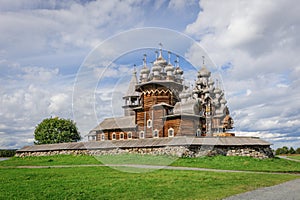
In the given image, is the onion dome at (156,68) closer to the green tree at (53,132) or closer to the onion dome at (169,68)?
the onion dome at (169,68)

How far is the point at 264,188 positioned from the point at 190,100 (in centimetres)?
2549

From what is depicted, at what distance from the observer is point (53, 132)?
5825 centimetres

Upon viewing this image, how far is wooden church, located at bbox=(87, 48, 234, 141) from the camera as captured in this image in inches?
1452

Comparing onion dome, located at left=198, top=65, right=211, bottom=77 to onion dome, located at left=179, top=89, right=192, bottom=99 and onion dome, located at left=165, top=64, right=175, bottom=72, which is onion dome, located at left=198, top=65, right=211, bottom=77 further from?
onion dome, located at left=165, top=64, right=175, bottom=72

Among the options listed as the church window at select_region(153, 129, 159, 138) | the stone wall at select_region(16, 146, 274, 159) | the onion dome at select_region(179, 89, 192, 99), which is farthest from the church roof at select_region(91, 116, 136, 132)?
the stone wall at select_region(16, 146, 274, 159)

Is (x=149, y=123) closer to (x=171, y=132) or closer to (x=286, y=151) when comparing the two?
(x=171, y=132)

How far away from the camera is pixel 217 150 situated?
93.9 feet

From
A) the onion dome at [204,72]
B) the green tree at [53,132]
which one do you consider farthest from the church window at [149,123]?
the green tree at [53,132]

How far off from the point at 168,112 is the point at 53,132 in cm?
2902

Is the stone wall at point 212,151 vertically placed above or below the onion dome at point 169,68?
below

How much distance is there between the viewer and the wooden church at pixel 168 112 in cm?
3688

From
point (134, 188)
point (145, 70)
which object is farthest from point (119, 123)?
point (134, 188)

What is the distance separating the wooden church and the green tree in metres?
13.9

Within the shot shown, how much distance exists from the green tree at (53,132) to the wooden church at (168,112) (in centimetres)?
1391
